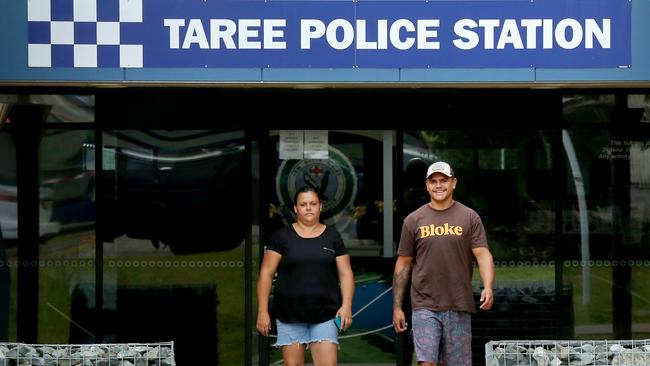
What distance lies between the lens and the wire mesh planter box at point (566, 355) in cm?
550

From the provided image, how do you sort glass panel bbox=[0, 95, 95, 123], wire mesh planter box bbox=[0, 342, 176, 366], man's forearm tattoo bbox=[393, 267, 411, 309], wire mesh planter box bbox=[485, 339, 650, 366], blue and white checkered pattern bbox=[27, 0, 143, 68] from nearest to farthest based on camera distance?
wire mesh planter box bbox=[485, 339, 650, 366], wire mesh planter box bbox=[0, 342, 176, 366], man's forearm tattoo bbox=[393, 267, 411, 309], blue and white checkered pattern bbox=[27, 0, 143, 68], glass panel bbox=[0, 95, 95, 123]

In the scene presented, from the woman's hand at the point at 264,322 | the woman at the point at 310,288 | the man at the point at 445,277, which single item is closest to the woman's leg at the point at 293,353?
the woman at the point at 310,288

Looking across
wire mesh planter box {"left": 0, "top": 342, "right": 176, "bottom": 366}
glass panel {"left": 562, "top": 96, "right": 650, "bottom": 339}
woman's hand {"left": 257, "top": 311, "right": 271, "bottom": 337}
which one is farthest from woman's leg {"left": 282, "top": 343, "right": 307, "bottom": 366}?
glass panel {"left": 562, "top": 96, "right": 650, "bottom": 339}

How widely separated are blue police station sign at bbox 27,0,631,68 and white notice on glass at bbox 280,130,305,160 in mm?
1177

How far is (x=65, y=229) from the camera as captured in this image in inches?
320

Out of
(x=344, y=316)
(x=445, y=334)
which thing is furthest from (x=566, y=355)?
(x=344, y=316)

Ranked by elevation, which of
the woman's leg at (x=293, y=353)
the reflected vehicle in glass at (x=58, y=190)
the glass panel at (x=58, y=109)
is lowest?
the woman's leg at (x=293, y=353)

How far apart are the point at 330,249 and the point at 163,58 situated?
5.62 feet

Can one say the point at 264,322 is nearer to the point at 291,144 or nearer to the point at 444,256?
the point at 444,256

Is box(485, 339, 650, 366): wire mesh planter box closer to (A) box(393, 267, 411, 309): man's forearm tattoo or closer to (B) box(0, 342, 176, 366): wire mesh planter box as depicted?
(A) box(393, 267, 411, 309): man's forearm tattoo

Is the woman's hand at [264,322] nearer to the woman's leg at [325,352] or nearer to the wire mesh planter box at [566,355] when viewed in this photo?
the woman's leg at [325,352]

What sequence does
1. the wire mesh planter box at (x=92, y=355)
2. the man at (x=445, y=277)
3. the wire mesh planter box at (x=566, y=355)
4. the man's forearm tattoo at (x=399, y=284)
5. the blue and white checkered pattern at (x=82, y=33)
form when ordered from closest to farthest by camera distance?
1. the wire mesh planter box at (x=566, y=355)
2. the wire mesh planter box at (x=92, y=355)
3. the man at (x=445, y=277)
4. the man's forearm tattoo at (x=399, y=284)
5. the blue and white checkered pattern at (x=82, y=33)

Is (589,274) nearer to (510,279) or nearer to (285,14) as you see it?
(510,279)

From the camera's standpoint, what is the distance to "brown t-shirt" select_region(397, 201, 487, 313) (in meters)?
6.41
